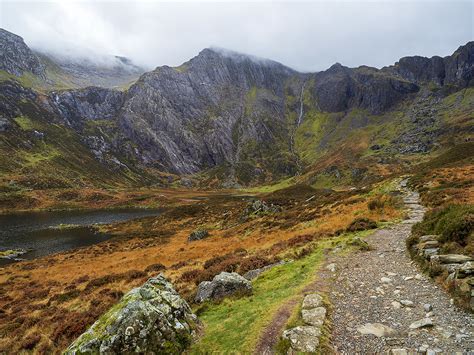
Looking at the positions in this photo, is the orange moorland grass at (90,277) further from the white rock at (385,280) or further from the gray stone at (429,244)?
the gray stone at (429,244)

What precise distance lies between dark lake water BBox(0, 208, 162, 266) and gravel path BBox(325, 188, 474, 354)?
6722 cm

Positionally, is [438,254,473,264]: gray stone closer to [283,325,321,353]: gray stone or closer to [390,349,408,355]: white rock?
[390,349,408,355]: white rock

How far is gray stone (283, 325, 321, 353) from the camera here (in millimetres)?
8898

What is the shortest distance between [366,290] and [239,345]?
6.03m

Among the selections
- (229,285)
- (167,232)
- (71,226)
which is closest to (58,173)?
(71,226)

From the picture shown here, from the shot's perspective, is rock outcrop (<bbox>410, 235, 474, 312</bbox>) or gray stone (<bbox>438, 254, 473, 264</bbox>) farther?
gray stone (<bbox>438, 254, 473, 264</bbox>)

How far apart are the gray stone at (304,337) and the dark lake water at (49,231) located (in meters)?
67.2

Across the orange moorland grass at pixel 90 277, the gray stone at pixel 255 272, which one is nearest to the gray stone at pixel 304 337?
the gray stone at pixel 255 272

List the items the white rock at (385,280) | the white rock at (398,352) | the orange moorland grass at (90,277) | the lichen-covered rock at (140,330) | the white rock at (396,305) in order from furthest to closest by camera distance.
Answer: the orange moorland grass at (90,277) → the white rock at (385,280) → the white rock at (396,305) → the lichen-covered rock at (140,330) → the white rock at (398,352)

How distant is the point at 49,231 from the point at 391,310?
97.7 meters

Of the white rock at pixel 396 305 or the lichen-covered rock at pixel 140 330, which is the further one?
the white rock at pixel 396 305

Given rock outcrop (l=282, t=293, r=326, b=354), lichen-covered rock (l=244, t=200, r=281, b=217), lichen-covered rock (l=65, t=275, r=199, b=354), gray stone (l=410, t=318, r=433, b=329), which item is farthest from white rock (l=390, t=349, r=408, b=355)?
lichen-covered rock (l=244, t=200, r=281, b=217)

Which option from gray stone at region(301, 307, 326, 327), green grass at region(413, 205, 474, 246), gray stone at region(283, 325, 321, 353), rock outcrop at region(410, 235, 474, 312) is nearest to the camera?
gray stone at region(283, 325, 321, 353)

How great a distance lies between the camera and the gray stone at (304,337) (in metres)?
8.90
